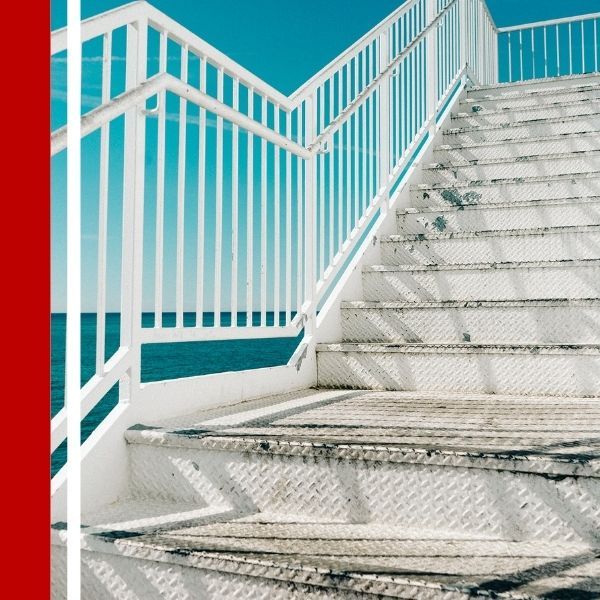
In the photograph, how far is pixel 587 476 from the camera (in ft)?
3.97

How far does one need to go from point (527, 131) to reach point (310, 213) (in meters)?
2.07

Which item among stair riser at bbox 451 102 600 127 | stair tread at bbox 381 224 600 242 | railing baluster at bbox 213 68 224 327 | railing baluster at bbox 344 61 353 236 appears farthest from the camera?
stair riser at bbox 451 102 600 127

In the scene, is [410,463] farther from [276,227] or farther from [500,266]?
[500,266]

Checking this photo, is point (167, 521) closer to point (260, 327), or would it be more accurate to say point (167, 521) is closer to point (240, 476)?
point (240, 476)

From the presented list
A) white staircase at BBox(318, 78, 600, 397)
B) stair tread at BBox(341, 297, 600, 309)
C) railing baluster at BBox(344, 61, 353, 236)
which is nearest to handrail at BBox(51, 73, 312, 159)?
railing baluster at BBox(344, 61, 353, 236)

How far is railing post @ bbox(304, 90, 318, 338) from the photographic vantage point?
2.48 metres

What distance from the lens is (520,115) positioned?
14.5 ft

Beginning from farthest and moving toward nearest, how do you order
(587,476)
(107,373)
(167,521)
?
(107,373) → (167,521) → (587,476)

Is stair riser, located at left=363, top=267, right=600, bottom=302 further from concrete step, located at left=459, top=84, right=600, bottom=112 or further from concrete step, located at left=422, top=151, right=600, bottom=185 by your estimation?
concrete step, located at left=459, top=84, right=600, bottom=112

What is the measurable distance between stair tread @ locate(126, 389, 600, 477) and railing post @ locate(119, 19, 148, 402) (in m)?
0.18

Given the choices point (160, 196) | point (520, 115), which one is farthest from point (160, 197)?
point (520, 115)

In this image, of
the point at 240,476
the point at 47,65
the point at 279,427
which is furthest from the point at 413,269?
the point at 47,65

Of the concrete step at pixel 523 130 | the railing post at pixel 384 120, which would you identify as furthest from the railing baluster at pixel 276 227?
the concrete step at pixel 523 130

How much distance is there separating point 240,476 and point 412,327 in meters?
1.18
